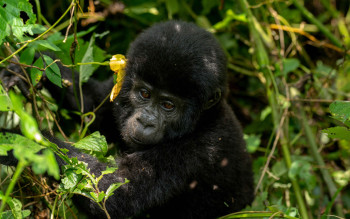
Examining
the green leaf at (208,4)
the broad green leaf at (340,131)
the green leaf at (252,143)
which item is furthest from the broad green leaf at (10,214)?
the green leaf at (208,4)

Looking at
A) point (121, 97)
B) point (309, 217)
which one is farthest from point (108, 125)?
point (309, 217)

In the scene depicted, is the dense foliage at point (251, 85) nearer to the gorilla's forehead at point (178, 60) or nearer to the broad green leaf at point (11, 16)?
the broad green leaf at point (11, 16)

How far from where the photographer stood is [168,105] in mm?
3566

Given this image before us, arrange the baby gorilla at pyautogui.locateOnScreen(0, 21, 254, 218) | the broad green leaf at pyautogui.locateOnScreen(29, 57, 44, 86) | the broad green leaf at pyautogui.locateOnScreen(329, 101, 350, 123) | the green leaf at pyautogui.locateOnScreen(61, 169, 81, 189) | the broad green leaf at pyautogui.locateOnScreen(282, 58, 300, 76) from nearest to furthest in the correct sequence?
the green leaf at pyautogui.locateOnScreen(61, 169, 81, 189) → the broad green leaf at pyautogui.locateOnScreen(329, 101, 350, 123) → the broad green leaf at pyautogui.locateOnScreen(29, 57, 44, 86) → the baby gorilla at pyautogui.locateOnScreen(0, 21, 254, 218) → the broad green leaf at pyautogui.locateOnScreen(282, 58, 300, 76)

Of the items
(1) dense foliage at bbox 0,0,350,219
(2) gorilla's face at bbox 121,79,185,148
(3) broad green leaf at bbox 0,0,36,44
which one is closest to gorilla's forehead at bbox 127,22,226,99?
(2) gorilla's face at bbox 121,79,185,148

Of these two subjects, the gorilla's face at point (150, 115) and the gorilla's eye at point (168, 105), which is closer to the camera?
the gorilla's face at point (150, 115)

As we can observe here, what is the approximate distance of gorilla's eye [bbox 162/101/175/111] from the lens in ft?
11.7

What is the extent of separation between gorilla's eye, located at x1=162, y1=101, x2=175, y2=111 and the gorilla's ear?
0.29 meters

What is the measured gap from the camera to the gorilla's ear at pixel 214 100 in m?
3.53

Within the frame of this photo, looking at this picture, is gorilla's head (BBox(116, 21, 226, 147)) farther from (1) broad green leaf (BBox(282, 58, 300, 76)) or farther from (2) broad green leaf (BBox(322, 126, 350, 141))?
(1) broad green leaf (BBox(282, 58, 300, 76))

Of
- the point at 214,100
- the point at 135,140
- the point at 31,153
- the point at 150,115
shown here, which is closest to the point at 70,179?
the point at 31,153

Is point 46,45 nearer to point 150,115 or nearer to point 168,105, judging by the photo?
point 150,115

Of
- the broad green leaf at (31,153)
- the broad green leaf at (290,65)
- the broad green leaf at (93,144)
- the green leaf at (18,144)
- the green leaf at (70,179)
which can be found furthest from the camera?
the broad green leaf at (290,65)

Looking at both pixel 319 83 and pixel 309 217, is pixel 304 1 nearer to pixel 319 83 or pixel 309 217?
pixel 319 83
